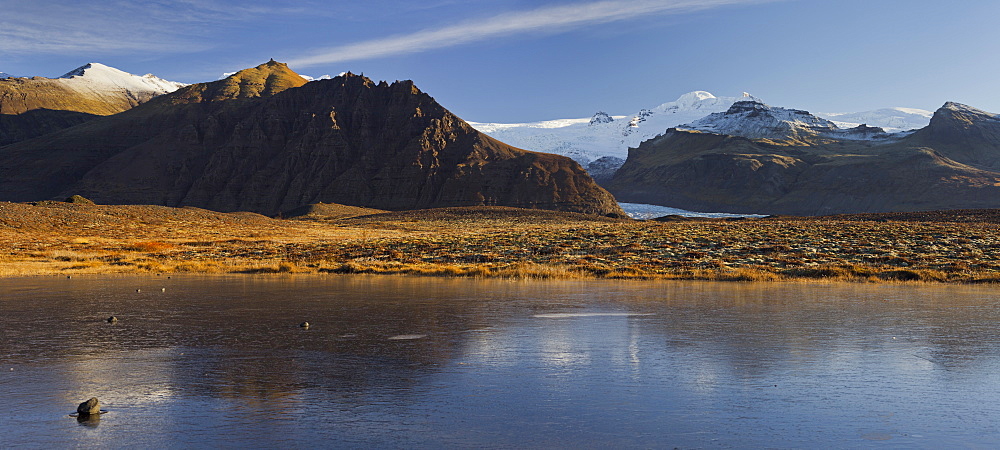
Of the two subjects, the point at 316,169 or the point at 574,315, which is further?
the point at 316,169

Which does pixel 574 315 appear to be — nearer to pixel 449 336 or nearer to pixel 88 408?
pixel 449 336

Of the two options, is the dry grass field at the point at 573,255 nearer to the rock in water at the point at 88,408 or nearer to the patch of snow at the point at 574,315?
the patch of snow at the point at 574,315

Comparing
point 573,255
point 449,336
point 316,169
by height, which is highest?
point 316,169

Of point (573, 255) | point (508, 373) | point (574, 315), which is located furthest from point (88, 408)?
point (573, 255)

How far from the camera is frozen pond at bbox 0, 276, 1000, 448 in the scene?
23.0 feet

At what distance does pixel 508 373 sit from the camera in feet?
31.3

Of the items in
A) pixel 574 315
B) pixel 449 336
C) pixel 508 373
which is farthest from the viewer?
pixel 574 315

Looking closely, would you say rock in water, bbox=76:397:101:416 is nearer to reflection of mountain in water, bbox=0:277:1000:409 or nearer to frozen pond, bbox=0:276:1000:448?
frozen pond, bbox=0:276:1000:448

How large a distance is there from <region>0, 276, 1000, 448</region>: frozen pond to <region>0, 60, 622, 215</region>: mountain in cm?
15834

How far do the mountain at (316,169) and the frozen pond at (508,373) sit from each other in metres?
158

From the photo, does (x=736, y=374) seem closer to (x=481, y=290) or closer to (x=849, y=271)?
(x=481, y=290)

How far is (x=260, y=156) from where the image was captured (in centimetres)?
19362

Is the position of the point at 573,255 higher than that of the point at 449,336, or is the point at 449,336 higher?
the point at 573,255

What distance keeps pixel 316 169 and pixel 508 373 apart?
183 metres
